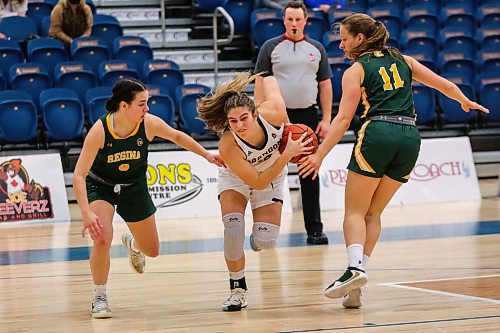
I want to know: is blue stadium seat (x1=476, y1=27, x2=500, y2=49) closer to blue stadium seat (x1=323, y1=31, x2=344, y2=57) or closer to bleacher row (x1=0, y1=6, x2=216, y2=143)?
blue stadium seat (x1=323, y1=31, x2=344, y2=57)

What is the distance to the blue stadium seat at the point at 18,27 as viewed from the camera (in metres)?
13.6

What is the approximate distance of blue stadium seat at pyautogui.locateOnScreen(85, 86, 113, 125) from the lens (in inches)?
468

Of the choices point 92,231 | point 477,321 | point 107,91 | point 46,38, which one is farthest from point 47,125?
point 477,321

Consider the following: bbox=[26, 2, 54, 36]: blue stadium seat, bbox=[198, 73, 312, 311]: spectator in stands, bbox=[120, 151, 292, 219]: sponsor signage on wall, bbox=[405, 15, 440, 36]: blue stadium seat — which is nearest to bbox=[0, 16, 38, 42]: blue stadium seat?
bbox=[26, 2, 54, 36]: blue stadium seat

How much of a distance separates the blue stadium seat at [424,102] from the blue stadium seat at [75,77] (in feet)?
14.9

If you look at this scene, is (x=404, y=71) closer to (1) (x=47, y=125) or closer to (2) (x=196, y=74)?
(1) (x=47, y=125)

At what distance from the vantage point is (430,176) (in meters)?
11.8

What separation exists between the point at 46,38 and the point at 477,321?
32.1 ft

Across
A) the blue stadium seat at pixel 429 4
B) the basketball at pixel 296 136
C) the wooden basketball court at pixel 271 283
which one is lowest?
the wooden basketball court at pixel 271 283

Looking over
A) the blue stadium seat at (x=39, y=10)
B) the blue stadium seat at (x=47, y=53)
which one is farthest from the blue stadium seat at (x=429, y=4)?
the blue stadium seat at (x=47, y=53)

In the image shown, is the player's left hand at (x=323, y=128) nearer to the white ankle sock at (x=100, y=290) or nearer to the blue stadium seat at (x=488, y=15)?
the white ankle sock at (x=100, y=290)

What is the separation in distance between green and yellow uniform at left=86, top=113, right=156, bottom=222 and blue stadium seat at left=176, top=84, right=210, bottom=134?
263 inches

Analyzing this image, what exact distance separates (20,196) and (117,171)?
5526mm

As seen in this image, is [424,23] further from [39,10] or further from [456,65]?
[39,10]
